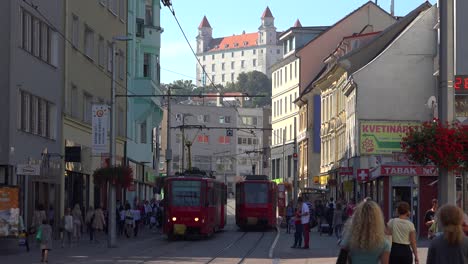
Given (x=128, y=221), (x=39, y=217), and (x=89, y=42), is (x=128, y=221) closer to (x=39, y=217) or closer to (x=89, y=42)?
(x=89, y=42)

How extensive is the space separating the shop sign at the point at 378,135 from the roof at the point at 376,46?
5.79 meters

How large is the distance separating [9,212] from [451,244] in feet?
76.4

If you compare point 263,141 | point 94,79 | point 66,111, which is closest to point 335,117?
point 94,79

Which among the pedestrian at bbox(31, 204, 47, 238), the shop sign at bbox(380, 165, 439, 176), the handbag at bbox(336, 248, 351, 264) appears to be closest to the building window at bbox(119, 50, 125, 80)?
the shop sign at bbox(380, 165, 439, 176)

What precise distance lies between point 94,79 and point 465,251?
4486cm

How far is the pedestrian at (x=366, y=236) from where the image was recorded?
417 inches

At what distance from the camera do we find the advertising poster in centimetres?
3191

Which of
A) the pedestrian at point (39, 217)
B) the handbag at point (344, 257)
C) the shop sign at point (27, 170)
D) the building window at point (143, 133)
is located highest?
the building window at point (143, 133)

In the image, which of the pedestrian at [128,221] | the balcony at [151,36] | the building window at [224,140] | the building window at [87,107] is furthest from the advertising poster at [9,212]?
the building window at [224,140]

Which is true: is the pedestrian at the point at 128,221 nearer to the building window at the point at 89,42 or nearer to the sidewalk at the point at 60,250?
the sidewalk at the point at 60,250

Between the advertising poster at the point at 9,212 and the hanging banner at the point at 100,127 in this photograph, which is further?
the hanging banner at the point at 100,127

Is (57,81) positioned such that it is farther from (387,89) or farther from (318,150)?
(318,150)

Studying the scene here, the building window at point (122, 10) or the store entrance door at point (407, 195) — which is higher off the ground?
the building window at point (122, 10)

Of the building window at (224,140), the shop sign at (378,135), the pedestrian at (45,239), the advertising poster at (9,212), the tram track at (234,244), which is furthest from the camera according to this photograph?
the building window at (224,140)
